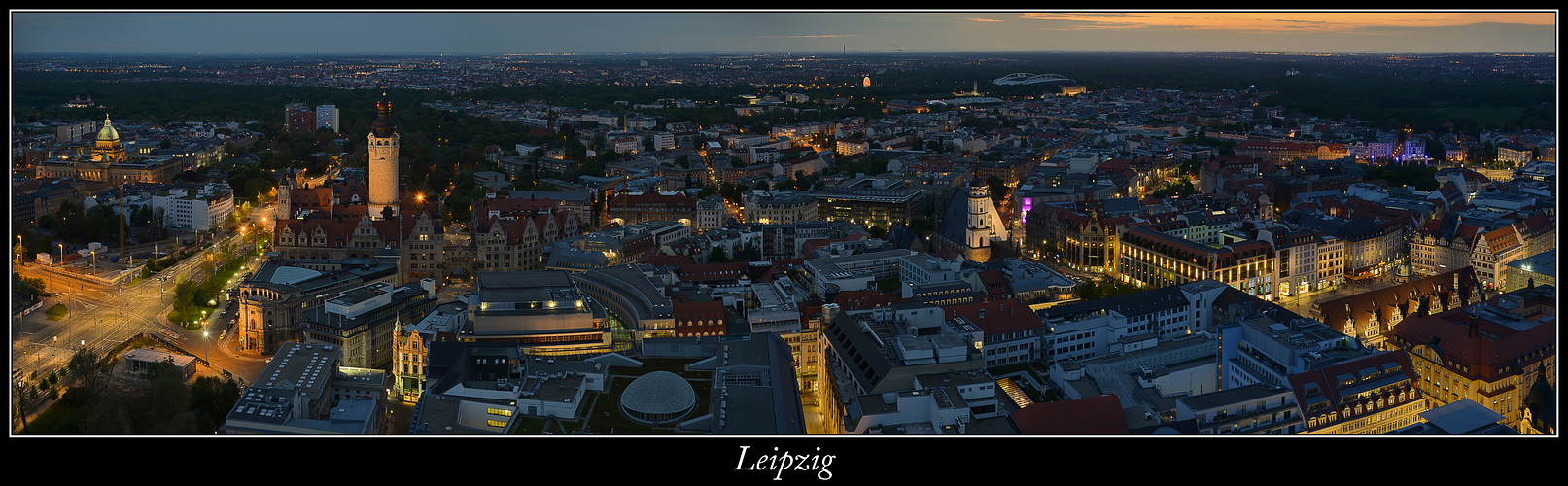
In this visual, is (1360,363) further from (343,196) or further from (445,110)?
(445,110)

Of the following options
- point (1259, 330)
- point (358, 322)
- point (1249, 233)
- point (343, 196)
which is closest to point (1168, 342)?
point (1259, 330)

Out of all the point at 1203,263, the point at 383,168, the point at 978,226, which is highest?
the point at 383,168

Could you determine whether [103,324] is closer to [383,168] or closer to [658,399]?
[383,168]

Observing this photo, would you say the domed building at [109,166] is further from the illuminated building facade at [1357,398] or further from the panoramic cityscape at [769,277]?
the illuminated building facade at [1357,398]

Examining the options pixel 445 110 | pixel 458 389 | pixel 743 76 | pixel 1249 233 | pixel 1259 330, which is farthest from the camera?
pixel 743 76

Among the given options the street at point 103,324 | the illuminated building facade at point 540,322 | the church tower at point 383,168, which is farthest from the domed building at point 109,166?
the illuminated building facade at point 540,322

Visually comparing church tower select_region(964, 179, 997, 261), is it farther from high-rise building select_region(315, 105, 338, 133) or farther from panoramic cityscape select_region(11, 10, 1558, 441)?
high-rise building select_region(315, 105, 338, 133)

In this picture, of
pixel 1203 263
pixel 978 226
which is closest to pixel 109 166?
pixel 978 226
